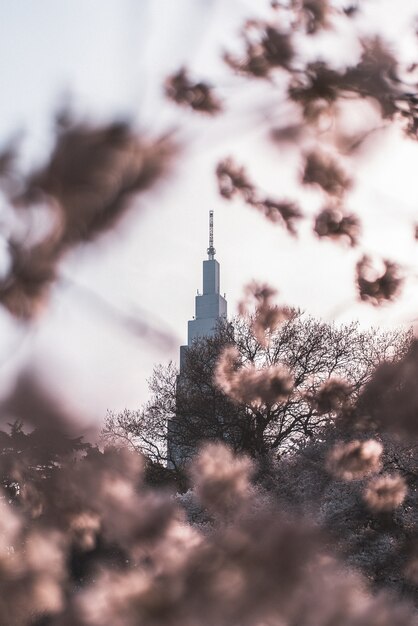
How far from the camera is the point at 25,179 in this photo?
151 centimetres

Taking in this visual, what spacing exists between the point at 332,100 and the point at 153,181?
0.82 metres

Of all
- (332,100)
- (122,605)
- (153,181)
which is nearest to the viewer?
(122,605)

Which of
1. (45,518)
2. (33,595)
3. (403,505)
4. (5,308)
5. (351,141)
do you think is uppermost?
(403,505)

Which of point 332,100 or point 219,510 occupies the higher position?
point 332,100

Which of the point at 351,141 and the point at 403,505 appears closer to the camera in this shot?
the point at 351,141

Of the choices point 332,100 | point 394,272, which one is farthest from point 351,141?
point 394,272

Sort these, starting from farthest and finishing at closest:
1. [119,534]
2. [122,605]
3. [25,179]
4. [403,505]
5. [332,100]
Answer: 1. [403,505]
2. [332,100]
3. [25,179]
4. [119,534]
5. [122,605]

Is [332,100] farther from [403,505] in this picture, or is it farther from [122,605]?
[403,505]

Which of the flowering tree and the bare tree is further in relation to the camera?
the bare tree

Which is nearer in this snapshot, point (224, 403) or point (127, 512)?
point (127, 512)

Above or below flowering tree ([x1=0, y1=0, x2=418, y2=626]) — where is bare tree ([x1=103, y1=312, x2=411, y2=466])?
above

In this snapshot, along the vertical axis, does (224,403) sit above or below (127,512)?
above

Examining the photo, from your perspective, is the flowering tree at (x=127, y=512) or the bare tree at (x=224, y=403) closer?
the flowering tree at (x=127, y=512)

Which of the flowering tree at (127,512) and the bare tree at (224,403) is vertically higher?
the bare tree at (224,403)
